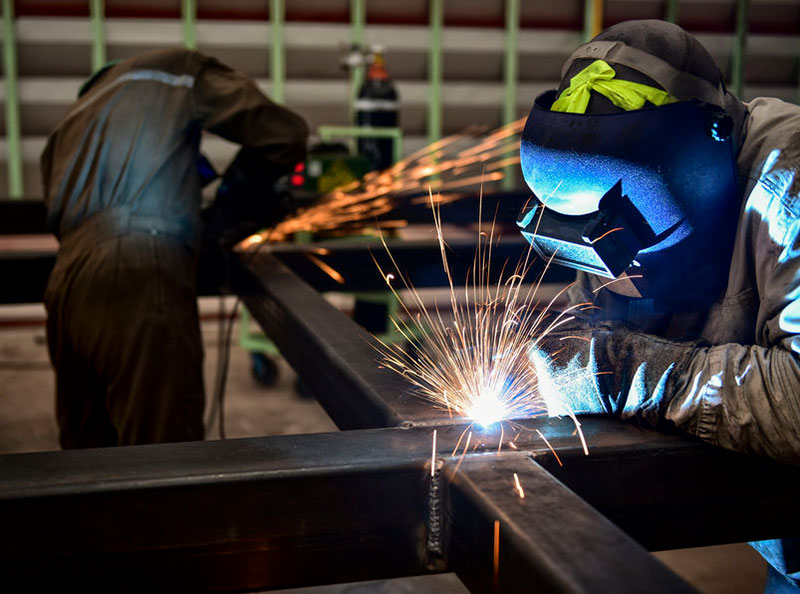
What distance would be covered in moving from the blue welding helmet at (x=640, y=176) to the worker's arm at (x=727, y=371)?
8 centimetres

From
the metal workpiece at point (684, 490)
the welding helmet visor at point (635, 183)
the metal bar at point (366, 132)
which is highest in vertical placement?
the welding helmet visor at point (635, 183)

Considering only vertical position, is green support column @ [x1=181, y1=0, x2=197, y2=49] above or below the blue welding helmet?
above

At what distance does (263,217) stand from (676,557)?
72.8 inches

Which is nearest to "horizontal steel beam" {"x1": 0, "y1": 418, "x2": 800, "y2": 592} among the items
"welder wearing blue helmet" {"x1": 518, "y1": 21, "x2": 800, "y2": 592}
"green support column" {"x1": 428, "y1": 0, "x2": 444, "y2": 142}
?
"welder wearing blue helmet" {"x1": 518, "y1": 21, "x2": 800, "y2": 592}

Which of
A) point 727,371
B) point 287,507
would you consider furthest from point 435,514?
point 727,371

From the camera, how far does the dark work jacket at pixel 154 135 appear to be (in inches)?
102

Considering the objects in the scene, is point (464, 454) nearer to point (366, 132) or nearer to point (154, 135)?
Answer: point (154, 135)

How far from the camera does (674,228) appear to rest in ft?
4.22

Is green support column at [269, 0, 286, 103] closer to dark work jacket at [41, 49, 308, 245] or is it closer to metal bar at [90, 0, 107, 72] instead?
metal bar at [90, 0, 107, 72]

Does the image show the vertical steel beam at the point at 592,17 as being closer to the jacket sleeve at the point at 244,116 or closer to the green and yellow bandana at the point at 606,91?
the jacket sleeve at the point at 244,116

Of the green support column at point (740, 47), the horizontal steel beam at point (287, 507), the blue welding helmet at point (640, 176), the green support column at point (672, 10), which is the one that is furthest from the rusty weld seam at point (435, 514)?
the green support column at point (740, 47)

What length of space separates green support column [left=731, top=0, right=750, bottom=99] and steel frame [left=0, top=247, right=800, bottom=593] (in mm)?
5984

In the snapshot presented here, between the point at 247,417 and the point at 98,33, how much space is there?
293 cm

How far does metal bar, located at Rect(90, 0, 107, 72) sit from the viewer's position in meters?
5.43
